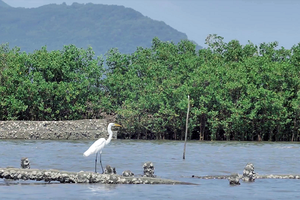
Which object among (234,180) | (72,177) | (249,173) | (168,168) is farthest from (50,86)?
(234,180)

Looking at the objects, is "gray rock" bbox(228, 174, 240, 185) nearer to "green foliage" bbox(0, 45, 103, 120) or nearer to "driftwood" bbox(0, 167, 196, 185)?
"driftwood" bbox(0, 167, 196, 185)

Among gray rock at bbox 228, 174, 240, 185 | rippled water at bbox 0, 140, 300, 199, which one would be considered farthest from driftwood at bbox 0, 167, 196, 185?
gray rock at bbox 228, 174, 240, 185

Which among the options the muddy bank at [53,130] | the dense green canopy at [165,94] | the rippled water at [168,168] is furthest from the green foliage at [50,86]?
the rippled water at [168,168]

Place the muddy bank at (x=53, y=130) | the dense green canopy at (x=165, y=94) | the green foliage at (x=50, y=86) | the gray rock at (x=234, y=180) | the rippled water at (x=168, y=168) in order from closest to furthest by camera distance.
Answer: the rippled water at (x=168, y=168) → the gray rock at (x=234, y=180) → the muddy bank at (x=53, y=130) → the dense green canopy at (x=165, y=94) → the green foliage at (x=50, y=86)

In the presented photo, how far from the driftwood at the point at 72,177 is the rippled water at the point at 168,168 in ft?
0.64

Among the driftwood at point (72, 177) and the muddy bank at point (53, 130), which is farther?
the muddy bank at point (53, 130)

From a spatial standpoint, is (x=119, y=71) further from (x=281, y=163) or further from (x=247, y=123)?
(x=281, y=163)

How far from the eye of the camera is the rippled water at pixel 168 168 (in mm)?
19031

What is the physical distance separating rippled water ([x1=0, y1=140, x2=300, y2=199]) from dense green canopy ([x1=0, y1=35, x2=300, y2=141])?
968 cm

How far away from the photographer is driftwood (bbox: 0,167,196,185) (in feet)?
64.5

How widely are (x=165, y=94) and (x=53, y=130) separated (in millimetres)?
10974

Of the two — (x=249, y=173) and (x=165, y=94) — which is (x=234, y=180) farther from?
(x=165, y=94)

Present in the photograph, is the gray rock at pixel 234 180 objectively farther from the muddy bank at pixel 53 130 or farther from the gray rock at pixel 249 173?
the muddy bank at pixel 53 130

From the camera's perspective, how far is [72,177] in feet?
65.6
